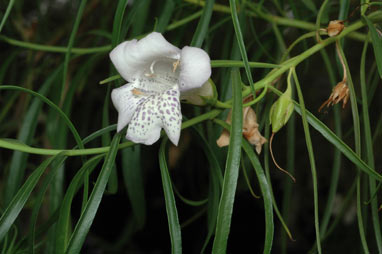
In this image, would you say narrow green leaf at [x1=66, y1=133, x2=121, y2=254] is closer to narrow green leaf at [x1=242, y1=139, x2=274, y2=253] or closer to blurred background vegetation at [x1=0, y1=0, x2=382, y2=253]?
blurred background vegetation at [x1=0, y1=0, x2=382, y2=253]

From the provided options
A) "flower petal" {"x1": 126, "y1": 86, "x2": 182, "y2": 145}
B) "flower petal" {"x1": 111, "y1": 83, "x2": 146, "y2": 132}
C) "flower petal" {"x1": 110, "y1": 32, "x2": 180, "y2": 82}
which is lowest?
"flower petal" {"x1": 126, "y1": 86, "x2": 182, "y2": 145}

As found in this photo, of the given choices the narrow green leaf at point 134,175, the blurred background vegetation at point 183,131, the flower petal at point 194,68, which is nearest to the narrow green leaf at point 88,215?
the blurred background vegetation at point 183,131


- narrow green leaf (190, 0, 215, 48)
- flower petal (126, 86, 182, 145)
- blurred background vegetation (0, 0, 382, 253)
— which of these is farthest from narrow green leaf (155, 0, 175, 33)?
flower petal (126, 86, 182, 145)

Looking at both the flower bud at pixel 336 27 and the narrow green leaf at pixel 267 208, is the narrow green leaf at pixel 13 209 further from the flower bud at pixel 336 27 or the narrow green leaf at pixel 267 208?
the flower bud at pixel 336 27

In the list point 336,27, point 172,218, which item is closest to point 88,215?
point 172,218

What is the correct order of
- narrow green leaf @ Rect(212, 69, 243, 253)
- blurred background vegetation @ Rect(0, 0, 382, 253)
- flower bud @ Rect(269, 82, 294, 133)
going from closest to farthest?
narrow green leaf @ Rect(212, 69, 243, 253)
flower bud @ Rect(269, 82, 294, 133)
blurred background vegetation @ Rect(0, 0, 382, 253)

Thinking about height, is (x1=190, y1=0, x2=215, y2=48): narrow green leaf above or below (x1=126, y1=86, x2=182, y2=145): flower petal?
above

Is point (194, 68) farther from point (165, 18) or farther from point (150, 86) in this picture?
point (165, 18)

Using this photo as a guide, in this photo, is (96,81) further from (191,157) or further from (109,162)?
(109,162)

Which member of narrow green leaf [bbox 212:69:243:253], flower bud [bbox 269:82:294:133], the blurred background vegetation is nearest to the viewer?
narrow green leaf [bbox 212:69:243:253]

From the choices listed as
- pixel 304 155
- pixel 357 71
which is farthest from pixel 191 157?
pixel 357 71
